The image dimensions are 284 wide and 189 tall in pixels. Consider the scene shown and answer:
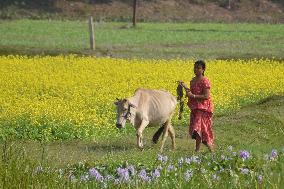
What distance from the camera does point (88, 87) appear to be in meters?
19.2

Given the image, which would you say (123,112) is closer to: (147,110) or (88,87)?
(147,110)

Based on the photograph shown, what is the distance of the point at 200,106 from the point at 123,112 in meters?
1.19

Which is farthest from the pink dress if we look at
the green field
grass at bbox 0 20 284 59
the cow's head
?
grass at bbox 0 20 284 59

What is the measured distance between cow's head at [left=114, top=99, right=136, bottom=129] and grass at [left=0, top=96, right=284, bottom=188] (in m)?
0.46

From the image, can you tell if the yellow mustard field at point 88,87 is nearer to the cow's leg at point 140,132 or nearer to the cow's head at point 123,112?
the cow's leg at point 140,132

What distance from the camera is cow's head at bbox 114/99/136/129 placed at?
39.5 ft

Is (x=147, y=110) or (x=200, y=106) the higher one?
(x=200, y=106)

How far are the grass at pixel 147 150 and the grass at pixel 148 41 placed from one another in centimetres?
1191

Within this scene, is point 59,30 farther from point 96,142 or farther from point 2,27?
point 96,142

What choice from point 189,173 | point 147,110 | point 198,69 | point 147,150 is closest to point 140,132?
point 147,150

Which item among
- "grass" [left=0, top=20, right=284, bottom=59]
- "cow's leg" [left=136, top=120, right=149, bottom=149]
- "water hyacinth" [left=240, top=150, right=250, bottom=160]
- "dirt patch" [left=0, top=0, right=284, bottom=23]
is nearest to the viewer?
"water hyacinth" [left=240, top=150, right=250, bottom=160]

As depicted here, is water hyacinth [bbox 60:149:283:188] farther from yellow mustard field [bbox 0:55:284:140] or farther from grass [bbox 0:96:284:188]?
yellow mustard field [bbox 0:55:284:140]

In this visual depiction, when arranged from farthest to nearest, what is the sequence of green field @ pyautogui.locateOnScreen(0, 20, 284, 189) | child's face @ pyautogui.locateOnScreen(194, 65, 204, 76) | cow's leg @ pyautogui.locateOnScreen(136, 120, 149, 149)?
cow's leg @ pyautogui.locateOnScreen(136, 120, 149, 149)
child's face @ pyautogui.locateOnScreen(194, 65, 204, 76)
green field @ pyautogui.locateOnScreen(0, 20, 284, 189)

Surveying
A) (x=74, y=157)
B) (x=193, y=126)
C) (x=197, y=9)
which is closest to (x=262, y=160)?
(x=193, y=126)
